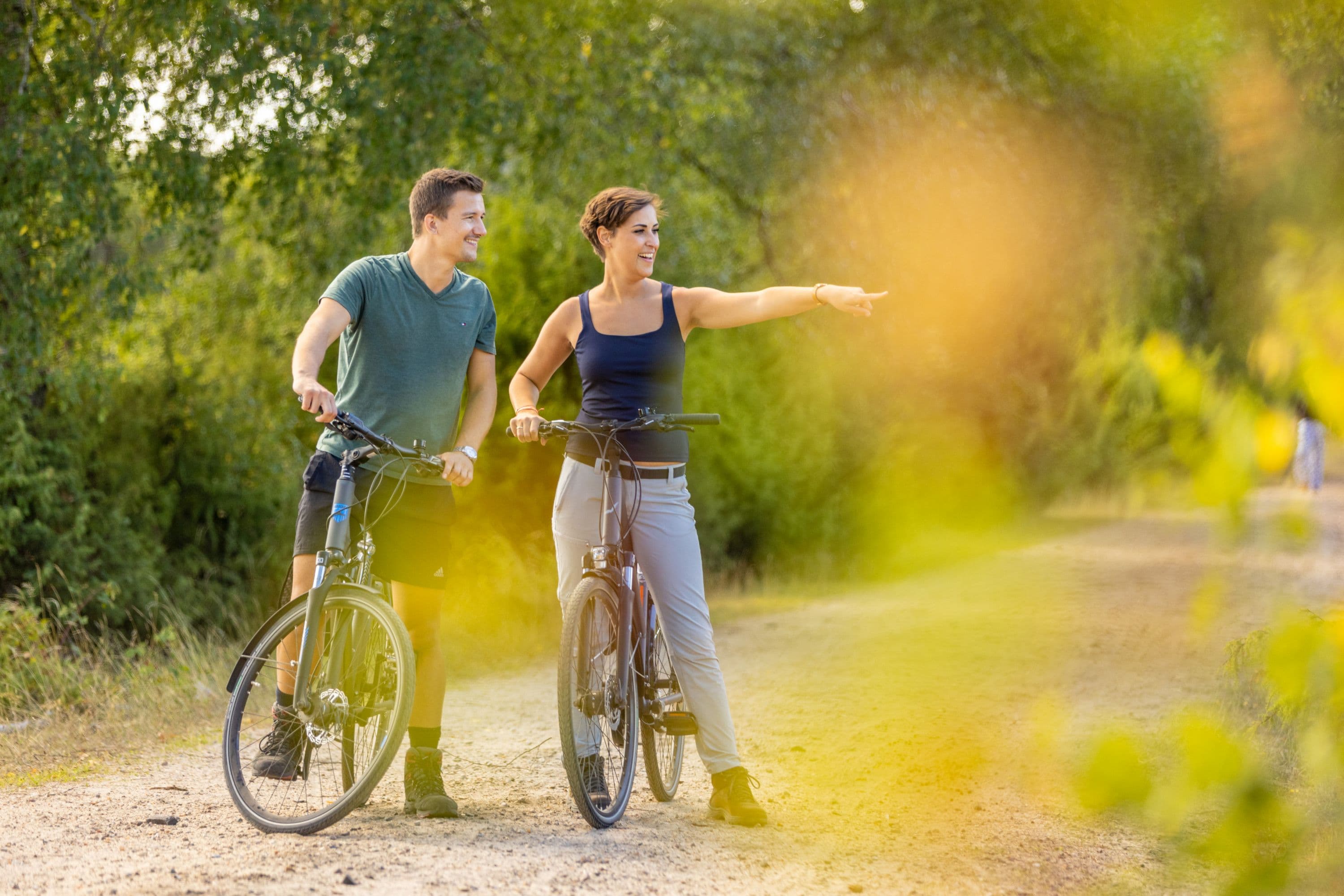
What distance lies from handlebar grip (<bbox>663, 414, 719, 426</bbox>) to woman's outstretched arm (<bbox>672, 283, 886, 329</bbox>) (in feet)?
0.92

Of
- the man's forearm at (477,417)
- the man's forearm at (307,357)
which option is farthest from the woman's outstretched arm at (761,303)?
the man's forearm at (307,357)

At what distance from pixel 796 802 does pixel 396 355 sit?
209 centimetres

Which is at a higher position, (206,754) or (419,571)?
(419,571)

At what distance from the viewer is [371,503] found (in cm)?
403

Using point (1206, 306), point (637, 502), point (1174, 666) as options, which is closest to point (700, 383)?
point (1174, 666)

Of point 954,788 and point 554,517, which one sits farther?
point 954,788

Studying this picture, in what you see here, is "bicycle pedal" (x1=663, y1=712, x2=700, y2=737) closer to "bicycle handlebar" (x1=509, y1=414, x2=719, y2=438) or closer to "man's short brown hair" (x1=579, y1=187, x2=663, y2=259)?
"bicycle handlebar" (x1=509, y1=414, x2=719, y2=438)

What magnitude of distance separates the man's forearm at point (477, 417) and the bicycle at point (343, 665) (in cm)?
26

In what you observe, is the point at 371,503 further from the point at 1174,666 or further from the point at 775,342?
the point at 775,342

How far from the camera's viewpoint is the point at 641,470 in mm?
4199

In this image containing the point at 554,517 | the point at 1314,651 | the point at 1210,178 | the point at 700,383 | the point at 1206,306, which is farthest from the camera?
the point at 1206,306

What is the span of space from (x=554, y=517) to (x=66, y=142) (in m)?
5.11

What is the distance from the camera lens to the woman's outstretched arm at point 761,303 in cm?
389

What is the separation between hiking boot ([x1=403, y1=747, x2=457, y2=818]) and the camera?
4.10 m
